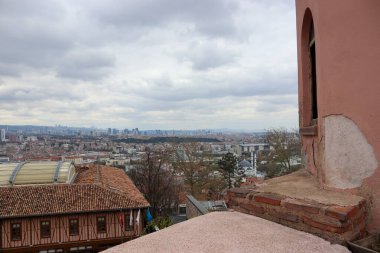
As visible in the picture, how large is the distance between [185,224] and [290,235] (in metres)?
0.96

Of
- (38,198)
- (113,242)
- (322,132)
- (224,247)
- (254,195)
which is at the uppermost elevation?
(322,132)

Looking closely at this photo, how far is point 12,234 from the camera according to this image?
17.1 metres

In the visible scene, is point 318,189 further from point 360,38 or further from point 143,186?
point 143,186

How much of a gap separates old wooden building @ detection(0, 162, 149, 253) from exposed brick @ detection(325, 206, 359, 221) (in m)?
15.9

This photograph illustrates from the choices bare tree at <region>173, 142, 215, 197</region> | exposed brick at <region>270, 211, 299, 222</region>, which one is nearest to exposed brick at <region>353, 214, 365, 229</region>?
exposed brick at <region>270, 211, 299, 222</region>

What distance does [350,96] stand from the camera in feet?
9.71

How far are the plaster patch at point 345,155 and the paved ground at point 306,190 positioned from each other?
0.44 feet

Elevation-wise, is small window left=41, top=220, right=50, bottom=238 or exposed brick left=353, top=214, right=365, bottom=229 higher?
exposed brick left=353, top=214, right=365, bottom=229

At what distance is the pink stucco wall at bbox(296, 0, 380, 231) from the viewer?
9.26ft

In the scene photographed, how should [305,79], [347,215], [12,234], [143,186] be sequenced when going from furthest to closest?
[143,186] → [12,234] → [305,79] → [347,215]

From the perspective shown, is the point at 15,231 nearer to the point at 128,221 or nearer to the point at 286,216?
the point at 128,221

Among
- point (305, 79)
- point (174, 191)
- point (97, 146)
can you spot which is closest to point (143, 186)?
point (174, 191)

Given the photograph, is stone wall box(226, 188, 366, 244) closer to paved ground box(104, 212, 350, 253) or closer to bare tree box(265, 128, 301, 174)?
paved ground box(104, 212, 350, 253)

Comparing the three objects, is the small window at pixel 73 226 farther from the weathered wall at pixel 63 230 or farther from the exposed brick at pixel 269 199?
the exposed brick at pixel 269 199
